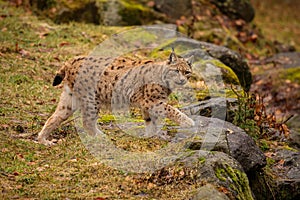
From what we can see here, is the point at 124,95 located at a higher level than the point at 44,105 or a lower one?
higher

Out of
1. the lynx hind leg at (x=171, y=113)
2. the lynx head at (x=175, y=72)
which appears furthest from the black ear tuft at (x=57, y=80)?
the lynx head at (x=175, y=72)

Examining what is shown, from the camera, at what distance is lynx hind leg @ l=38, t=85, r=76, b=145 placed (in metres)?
8.77

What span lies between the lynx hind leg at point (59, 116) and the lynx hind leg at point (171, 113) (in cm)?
129

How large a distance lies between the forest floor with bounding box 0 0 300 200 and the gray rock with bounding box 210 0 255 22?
585 centimetres

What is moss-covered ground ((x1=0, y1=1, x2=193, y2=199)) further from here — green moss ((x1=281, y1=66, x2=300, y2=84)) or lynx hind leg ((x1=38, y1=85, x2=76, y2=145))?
green moss ((x1=281, y1=66, x2=300, y2=84))

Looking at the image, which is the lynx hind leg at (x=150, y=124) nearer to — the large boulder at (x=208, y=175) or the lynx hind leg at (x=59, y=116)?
the lynx hind leg at (x=59, y=116)

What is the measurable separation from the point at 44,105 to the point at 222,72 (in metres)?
4.04

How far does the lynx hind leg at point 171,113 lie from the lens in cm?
897

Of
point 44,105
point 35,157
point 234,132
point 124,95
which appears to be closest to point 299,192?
point 234,132

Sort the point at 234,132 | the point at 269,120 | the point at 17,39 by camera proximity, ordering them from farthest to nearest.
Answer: the point at 17,39
the point at 269,120
the point at 234,132

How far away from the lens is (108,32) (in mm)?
15180

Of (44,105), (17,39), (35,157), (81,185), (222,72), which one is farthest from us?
(17,39)

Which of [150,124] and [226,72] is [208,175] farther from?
[226,72]

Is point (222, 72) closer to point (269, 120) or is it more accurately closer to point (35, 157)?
point (269, 120)
